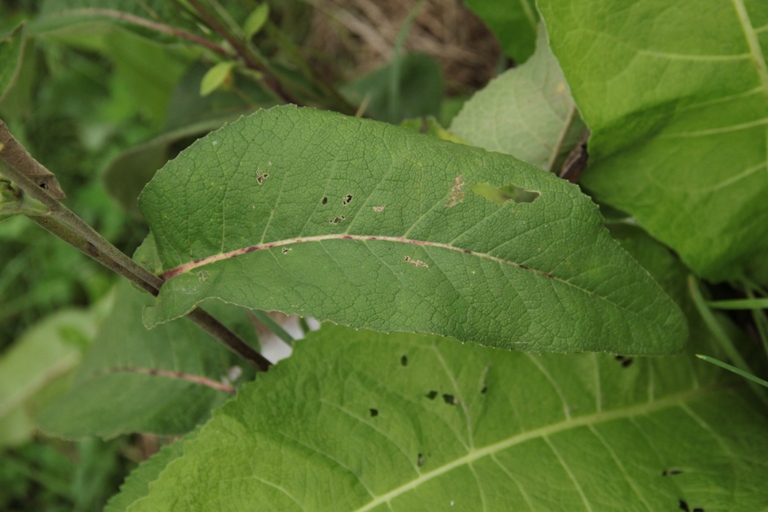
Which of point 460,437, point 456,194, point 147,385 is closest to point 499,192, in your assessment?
point 456,194

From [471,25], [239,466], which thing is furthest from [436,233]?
[471,25]

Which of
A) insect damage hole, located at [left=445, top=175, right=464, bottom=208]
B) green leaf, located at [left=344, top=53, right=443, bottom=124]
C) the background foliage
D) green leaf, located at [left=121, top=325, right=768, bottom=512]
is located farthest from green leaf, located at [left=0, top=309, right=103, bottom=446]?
insect damage hole, located at [left=445, top=175, right=464, bottom=208]

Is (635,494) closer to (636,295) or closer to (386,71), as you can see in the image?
(636,295)

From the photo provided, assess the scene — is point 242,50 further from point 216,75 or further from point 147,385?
point 147,385

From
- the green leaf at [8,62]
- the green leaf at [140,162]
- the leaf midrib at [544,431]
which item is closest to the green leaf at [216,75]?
the green leaf at [140,162]

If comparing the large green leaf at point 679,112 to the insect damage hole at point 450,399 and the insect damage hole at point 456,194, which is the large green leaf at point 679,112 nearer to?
A: the insect damage hole at point 456,194

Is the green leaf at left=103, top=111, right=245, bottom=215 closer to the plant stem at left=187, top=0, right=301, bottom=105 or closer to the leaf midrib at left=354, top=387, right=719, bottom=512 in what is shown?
the plant stem at left=187, top=0, right=301, bottom=105

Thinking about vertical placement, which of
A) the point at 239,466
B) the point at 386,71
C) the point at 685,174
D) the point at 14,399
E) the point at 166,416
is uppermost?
the point at 685,174
